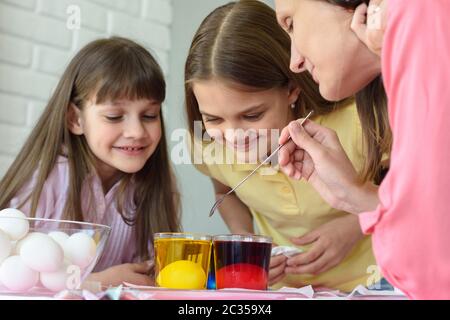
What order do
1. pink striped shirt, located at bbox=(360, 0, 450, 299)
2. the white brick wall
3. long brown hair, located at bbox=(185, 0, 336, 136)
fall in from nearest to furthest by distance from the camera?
1. pink striped shirt, located at bbox=(360, 0, 450, 299)
2. long brown hair, located at bbox=(185, 0, 336, 136)
3. the white brick wall

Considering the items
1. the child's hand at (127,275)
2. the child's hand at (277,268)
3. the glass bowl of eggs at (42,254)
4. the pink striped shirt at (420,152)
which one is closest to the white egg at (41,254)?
the glass bowl of eggs at (42,254)

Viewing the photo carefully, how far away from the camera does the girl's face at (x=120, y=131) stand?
1.31m

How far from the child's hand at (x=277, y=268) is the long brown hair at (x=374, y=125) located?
24 centimetres

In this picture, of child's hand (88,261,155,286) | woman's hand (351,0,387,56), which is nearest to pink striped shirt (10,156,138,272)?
child's hand (88,261,155,286)

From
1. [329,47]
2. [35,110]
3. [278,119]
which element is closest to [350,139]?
[278,119]

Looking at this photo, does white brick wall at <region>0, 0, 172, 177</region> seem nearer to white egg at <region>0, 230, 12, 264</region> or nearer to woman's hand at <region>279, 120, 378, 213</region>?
woman's hand at <region>279, 120, 378, 213</region>

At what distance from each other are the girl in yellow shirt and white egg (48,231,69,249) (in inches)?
18.6

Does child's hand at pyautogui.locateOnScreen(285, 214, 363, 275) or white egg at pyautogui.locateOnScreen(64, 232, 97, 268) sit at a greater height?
white egg at pyautogui.locateOnScreen(64, 232, 97, 268)

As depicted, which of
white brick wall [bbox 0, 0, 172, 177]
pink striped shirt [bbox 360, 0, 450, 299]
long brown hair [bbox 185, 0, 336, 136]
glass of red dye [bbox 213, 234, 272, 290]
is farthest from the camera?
white brick wall [bbox 0, 0, 172, 177]

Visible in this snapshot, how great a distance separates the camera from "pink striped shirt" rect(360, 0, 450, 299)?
687mm

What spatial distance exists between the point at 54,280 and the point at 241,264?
281 mm

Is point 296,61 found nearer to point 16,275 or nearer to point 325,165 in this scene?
point 325,165

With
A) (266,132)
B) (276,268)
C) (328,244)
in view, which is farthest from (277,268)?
(266,132)

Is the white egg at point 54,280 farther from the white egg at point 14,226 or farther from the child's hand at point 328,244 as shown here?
the child's hand at point 328,244
